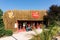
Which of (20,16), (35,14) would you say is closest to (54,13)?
(35,14)

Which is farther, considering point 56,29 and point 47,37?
point 56,29

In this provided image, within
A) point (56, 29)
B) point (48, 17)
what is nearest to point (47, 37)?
point (56, 29)

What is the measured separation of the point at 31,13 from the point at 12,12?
409cm

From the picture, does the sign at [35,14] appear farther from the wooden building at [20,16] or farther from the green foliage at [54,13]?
the green foliage at [54,13]

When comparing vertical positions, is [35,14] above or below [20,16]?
above

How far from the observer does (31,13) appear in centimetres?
3781

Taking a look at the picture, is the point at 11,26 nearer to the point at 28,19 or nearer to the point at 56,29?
the point at 28,19

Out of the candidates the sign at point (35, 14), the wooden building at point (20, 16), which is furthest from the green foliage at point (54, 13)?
the sign at point (35, 14)

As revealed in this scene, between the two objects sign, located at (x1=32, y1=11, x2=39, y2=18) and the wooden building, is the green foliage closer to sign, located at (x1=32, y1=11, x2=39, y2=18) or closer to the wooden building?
the wooden building

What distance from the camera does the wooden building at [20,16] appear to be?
120 feet

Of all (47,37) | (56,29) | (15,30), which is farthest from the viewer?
(15,30)

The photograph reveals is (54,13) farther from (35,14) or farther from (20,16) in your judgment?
(20,16)

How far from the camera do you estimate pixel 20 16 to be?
37406 mm

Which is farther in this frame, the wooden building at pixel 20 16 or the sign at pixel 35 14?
the sign at pixel 35 14
